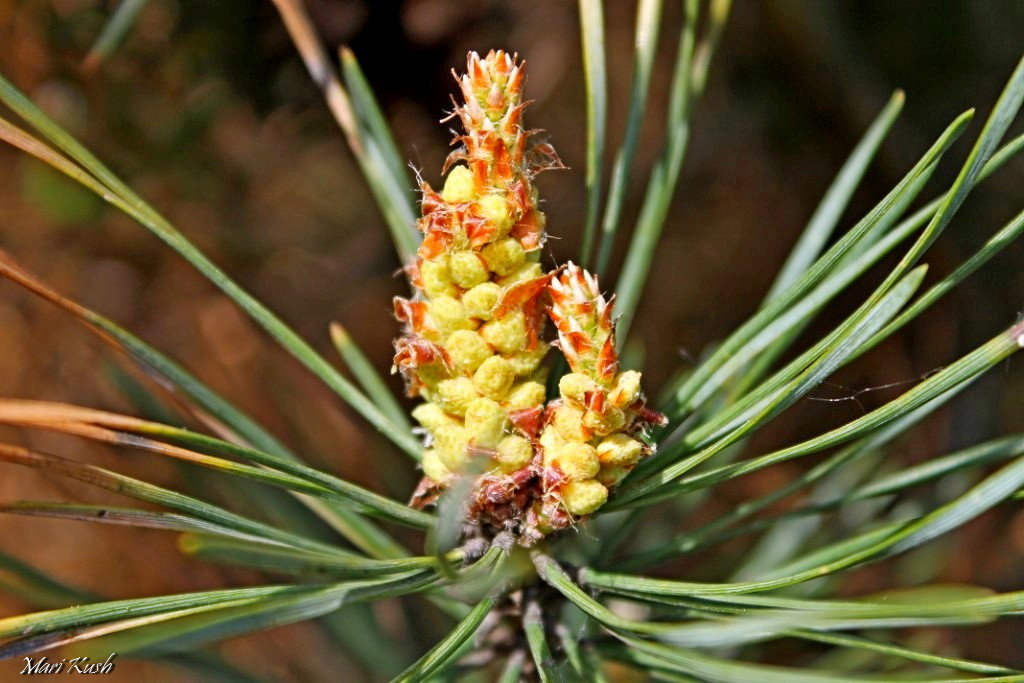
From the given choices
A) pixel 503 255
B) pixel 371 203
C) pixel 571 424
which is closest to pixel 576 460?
pixel 571 424

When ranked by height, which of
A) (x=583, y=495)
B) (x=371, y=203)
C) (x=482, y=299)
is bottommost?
(x=583, y=495)

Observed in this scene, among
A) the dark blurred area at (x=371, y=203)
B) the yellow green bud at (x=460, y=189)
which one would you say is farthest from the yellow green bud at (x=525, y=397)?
the dark blurred area at (x=371, y=203)

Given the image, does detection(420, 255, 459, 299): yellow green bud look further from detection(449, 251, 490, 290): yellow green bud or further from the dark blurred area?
the dark blurred area

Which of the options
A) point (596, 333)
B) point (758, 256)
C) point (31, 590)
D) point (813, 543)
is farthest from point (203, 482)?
point (758, 256)

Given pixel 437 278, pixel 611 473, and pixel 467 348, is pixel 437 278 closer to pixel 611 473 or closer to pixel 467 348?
pixel 467 348

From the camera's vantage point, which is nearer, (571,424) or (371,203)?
(571,424)

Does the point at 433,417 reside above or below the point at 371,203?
below

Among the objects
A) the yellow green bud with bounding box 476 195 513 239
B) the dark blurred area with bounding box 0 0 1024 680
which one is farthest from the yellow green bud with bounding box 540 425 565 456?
→ the dark blurred area with bounding box 0 0 1024 680

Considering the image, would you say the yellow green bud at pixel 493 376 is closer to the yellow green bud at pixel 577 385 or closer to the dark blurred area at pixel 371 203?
the yellow green bud at pixel 577 385
